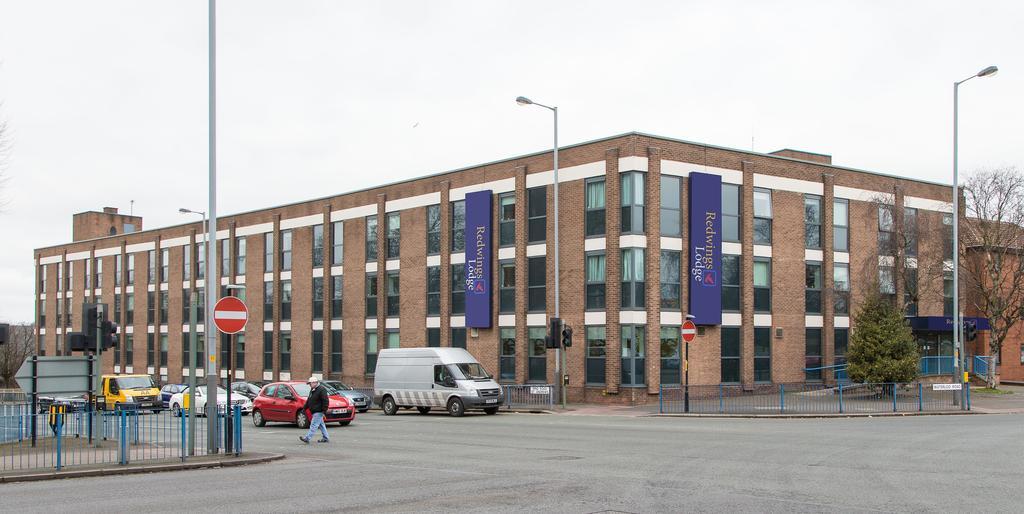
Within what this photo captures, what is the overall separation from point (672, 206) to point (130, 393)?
78.0ft

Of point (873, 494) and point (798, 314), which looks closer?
point (873, 494)

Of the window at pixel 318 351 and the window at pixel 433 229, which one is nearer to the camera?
the window at pixel 433 229

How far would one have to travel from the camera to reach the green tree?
36.6 meters

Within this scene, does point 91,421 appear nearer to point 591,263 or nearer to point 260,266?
point 591,263

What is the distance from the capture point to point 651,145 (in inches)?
1471

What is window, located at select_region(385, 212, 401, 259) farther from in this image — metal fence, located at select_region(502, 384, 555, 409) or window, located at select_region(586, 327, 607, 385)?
window, located at select_region(586, 327, 607, 385)

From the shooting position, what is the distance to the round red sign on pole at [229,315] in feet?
60.2

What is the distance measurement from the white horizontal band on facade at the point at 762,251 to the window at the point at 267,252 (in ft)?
93.9

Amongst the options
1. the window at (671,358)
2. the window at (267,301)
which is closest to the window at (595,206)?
the window at (671,358)

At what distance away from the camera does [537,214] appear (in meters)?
40.6

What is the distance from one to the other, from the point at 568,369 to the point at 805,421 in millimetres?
11948

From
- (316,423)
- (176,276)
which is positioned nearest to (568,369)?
(316,423)

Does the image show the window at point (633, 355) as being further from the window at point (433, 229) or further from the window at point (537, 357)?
the window at point (433, 229)

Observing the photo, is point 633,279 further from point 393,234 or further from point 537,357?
point 393,234
